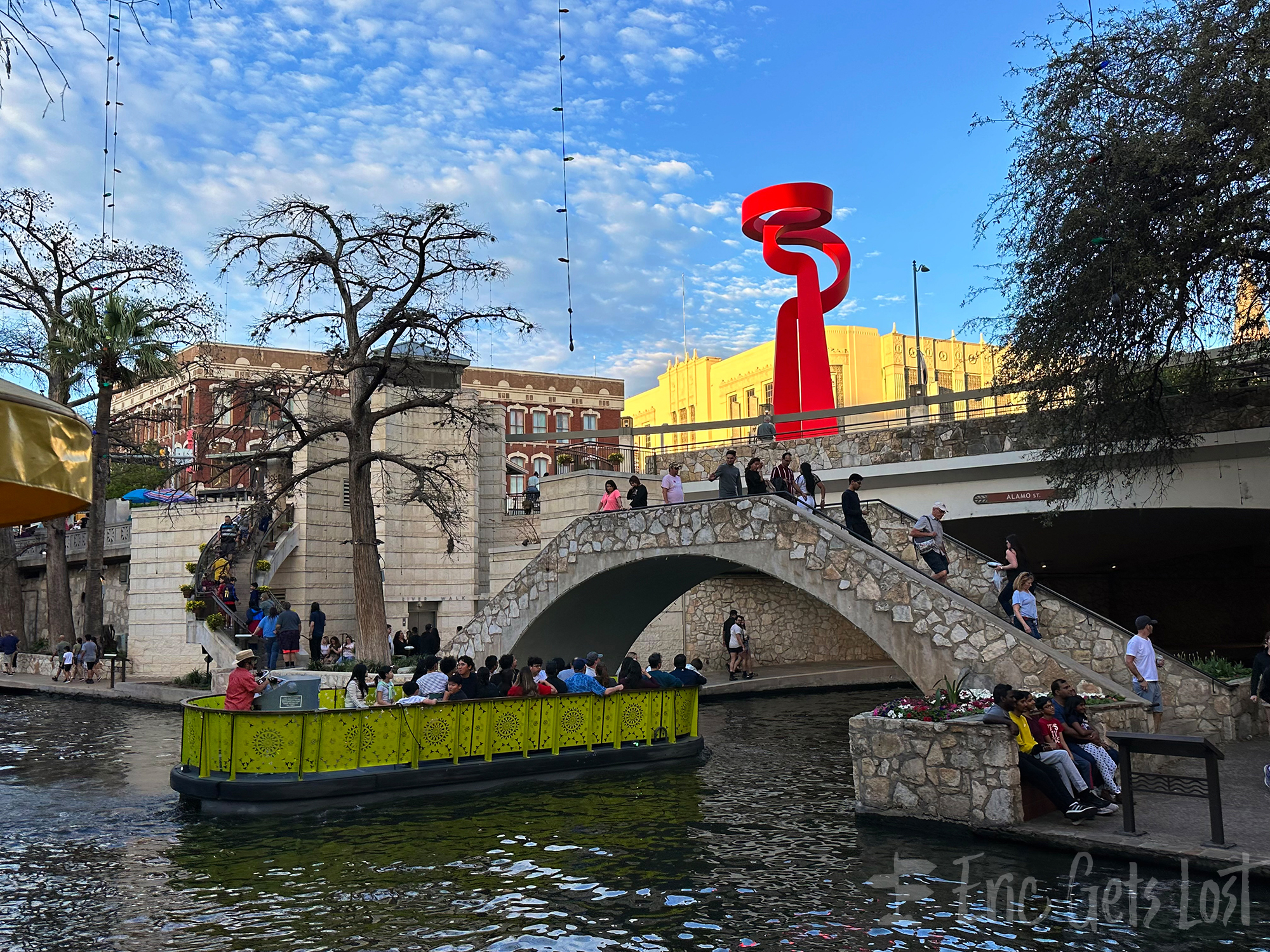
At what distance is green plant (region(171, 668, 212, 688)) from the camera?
28453mm

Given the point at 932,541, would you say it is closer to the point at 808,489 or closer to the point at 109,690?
the point at 808,489

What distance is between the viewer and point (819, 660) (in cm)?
3341

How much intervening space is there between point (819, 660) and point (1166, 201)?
64.0 feet

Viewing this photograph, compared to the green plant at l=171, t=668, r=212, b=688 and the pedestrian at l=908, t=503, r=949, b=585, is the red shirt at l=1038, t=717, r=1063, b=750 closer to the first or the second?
the pedestrian at l=908, t=503, r=949, b=585

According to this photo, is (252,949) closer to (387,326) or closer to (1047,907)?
(1047,907)

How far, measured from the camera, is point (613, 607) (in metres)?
24.0

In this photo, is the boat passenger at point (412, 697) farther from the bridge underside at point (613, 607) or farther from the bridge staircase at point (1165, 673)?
the bridge staircase at point (1165, 673)

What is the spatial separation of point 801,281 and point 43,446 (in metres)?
31.7

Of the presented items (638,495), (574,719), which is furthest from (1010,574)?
(638,495)

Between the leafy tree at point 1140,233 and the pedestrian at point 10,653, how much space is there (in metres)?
31.3

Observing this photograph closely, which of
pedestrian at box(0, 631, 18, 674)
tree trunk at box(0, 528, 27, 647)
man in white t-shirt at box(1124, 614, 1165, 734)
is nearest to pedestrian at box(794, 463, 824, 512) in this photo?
man in white t-shirt at box(1124, 614, 1165, 734)

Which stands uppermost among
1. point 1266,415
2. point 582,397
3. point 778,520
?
point 582,397

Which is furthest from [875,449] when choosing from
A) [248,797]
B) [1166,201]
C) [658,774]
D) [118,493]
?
[118,493]

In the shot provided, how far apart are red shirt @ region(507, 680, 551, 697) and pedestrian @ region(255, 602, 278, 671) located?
12002mm
